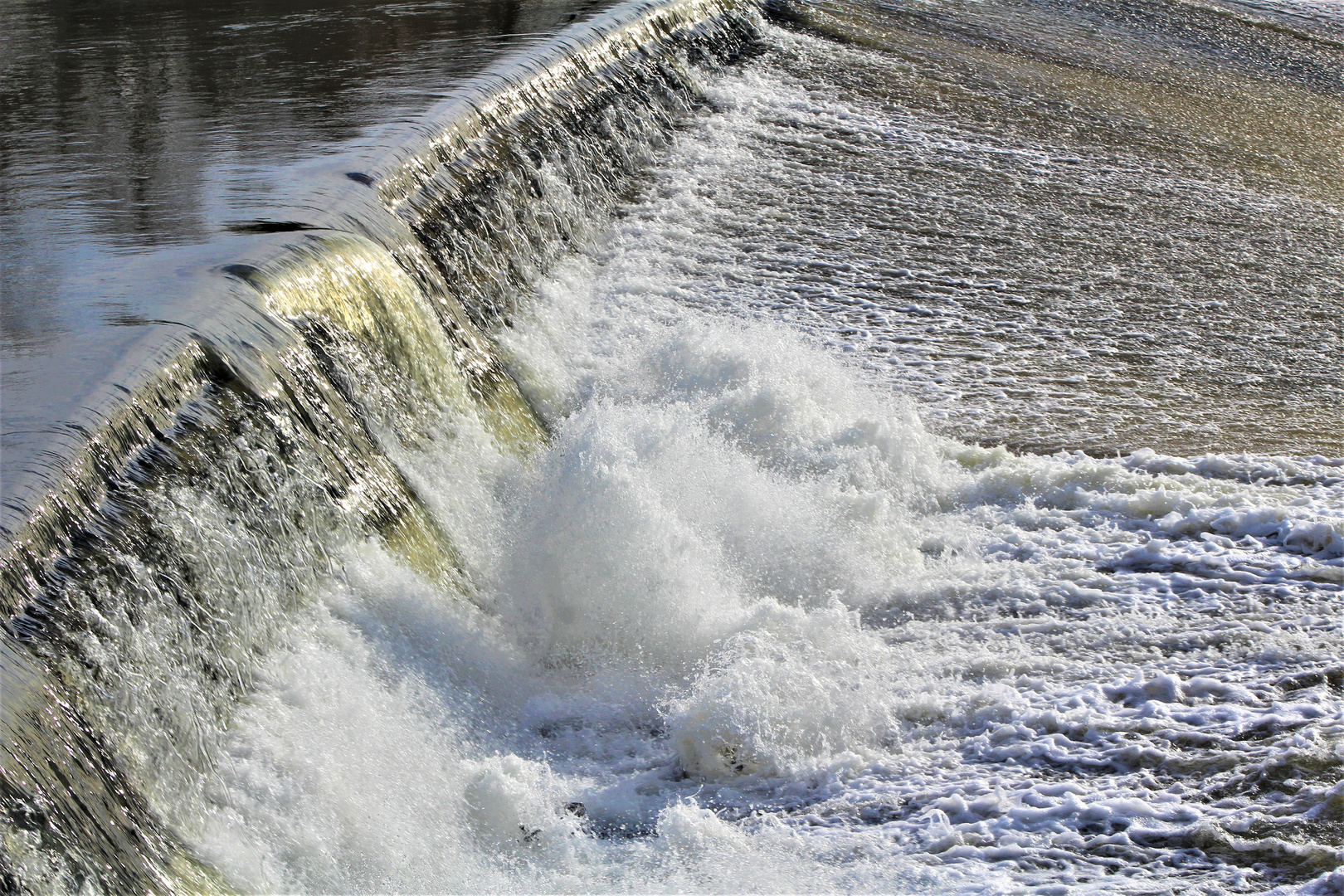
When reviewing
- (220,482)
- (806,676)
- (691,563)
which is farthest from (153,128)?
(806,676)

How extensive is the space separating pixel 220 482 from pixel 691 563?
5.78ft

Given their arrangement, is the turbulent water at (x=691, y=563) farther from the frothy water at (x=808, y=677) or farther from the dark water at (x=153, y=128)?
the dark water at (x=153, y=128)

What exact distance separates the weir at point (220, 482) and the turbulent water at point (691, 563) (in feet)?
0.05

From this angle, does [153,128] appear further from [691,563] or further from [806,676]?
[806,676]

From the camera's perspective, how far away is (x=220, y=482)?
3744 millimetres

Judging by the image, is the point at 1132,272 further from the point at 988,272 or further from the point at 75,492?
the point at 75,492

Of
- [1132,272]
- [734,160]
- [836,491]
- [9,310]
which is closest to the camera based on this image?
[9,310]

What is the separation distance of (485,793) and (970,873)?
1396 mm

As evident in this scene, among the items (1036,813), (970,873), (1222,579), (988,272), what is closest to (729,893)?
(970,873)

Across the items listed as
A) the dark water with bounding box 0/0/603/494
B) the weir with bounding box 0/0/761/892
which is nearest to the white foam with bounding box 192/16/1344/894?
the weir with bounding box 0/0/761/892

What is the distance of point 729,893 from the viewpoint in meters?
3.34

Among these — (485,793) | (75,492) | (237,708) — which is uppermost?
(75,492)

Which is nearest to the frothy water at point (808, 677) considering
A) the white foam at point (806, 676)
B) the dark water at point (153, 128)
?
the white foam at point (806, 676)

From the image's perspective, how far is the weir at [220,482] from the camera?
9.56 ft
